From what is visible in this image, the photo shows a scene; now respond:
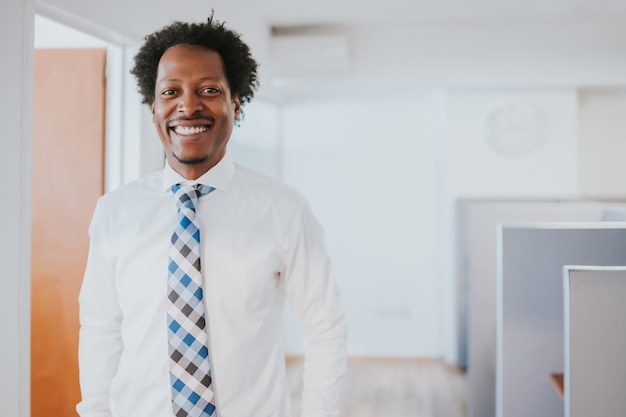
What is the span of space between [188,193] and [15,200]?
3.00ft

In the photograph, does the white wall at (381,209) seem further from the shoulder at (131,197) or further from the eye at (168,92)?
the eye at (168,92)

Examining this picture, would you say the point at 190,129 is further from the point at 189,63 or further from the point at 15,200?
the point at 15,200

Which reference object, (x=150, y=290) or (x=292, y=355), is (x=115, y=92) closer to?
(x=150, y=290)

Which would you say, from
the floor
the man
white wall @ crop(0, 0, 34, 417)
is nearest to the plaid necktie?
the man

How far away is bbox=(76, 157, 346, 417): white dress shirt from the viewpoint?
1.31m

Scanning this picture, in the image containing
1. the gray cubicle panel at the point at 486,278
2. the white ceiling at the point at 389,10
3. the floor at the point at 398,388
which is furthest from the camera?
the white ceiling at the point at 389,10

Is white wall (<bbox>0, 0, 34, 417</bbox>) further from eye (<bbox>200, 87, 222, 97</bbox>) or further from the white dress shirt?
eye (<bbox>200, 87, 222, 97</bbox>)

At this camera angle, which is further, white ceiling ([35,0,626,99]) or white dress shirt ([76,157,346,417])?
white ceiling ([35,0,626,99])

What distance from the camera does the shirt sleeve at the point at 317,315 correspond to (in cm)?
129

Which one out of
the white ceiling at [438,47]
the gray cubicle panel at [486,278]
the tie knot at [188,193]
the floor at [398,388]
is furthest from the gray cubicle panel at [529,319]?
the white ceiling at [438,47]

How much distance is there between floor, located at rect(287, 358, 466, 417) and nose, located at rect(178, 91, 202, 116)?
2.89 m

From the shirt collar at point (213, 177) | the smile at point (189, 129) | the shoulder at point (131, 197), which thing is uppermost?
the smile at point (189, 129)

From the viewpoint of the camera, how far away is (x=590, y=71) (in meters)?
5.02

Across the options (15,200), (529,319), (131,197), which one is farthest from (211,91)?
(529,319)
